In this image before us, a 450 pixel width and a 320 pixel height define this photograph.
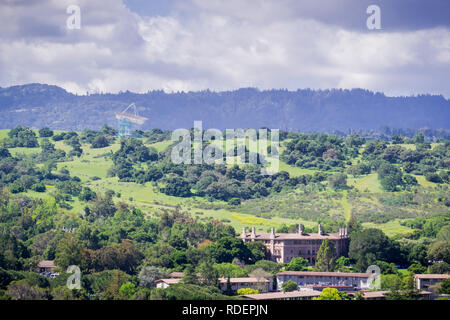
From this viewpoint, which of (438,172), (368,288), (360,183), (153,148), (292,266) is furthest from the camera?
(153,148)

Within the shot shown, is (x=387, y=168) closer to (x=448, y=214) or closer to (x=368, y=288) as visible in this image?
(x=448, y=214)

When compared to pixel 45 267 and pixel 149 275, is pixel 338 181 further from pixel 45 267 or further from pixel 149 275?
pixel 149 275

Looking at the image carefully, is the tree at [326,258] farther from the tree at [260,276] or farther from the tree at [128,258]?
the tree at [128,258]

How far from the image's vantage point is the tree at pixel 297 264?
72.8m

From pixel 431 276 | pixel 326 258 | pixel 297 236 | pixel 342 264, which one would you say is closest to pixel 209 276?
pixel 326 258

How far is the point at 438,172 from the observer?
126 metres

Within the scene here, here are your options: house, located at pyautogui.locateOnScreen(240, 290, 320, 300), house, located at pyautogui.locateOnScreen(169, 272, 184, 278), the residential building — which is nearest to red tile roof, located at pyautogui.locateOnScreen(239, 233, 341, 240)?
the residential building

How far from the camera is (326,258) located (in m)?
74.7

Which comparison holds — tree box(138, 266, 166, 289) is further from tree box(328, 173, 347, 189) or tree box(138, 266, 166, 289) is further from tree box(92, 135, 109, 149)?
tree box(92, 135, 109, 149)

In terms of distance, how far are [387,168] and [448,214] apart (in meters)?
25.0

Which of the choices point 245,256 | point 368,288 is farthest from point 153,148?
point 368,288

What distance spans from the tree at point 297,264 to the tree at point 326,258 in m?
1.39

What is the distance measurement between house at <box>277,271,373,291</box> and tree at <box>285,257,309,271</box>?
11.9 ft

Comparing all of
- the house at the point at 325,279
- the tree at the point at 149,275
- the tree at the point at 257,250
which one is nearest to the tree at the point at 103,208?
the tree at the point at 257,250
